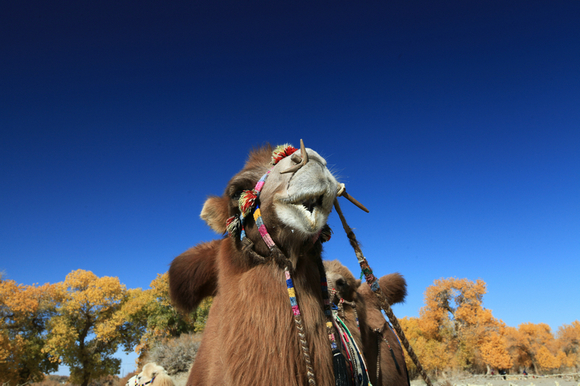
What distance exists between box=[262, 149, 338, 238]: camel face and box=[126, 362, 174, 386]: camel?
4.13 metres

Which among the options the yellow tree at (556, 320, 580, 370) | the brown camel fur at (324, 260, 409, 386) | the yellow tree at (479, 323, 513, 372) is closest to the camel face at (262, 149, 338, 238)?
the brown camel fur at (324, 260, 409, 386)

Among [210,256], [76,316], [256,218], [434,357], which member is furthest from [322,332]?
[434,357]

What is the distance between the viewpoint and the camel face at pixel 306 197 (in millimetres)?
2010

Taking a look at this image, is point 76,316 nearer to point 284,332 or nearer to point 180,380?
point 180,380

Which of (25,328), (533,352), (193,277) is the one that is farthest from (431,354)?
(193,277)

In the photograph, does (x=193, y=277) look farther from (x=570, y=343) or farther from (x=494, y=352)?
(x=570, y=343)

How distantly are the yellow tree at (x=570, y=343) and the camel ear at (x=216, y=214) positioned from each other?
84030 mm

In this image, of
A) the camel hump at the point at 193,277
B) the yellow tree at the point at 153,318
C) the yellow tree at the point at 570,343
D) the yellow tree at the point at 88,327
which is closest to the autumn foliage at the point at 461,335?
the yellow tree at the point at 570,343

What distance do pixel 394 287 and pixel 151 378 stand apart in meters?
4.14

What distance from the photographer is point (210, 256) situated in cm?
294

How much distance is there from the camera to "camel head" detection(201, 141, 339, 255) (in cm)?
202

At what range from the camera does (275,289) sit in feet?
6.90

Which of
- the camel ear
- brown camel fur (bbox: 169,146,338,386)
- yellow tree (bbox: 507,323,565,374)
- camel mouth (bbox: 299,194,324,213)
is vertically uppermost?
the camel ear

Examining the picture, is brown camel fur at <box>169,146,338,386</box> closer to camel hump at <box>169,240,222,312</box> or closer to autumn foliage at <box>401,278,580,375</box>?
camel hump at <box>169,240,222,312</box>
